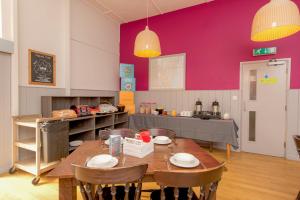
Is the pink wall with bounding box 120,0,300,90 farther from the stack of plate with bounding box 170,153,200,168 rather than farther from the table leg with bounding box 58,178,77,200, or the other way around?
the table leg with bounding box 58,178,77,200

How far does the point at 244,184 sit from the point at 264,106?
5.94ft

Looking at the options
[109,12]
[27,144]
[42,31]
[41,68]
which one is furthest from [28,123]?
[109,12]

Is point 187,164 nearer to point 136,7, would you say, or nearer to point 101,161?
point 101,161

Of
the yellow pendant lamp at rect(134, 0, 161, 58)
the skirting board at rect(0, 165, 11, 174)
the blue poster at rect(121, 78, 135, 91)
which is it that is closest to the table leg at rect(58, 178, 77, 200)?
the yellow pendant lamp at rect(134, 0, 161, 58)

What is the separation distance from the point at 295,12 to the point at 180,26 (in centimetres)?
304

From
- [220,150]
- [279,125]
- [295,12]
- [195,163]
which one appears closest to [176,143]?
[195,163]

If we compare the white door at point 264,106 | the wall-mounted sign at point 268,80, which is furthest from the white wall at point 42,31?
the wall-mounted sign at point 268,80

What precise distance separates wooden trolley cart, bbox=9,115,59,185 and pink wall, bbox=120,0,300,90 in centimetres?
321

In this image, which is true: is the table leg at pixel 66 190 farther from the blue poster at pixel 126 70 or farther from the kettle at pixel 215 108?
the blue poster at pixel 126 70

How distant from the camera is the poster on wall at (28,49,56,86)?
2.91 meters

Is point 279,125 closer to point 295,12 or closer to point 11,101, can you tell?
point 295,12

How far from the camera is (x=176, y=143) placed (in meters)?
1.88

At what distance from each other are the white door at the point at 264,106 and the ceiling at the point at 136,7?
204 cm

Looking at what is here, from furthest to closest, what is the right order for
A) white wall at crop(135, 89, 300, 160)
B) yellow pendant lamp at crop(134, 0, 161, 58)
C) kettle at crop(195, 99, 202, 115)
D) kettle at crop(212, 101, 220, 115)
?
kettle at crop(195, 99, 202, 115)
kettle at crop(212, 101, 220, 115)
white wall at crop(135, 89, 300, 160)
yellow pendant lamp at crop(134, 0, 161, 58)
